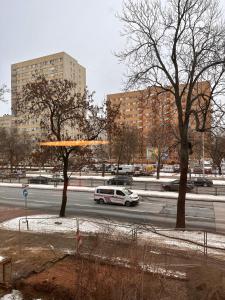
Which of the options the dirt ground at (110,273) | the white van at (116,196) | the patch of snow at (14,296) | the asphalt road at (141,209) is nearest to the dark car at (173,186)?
the asphalt road at (141,209)

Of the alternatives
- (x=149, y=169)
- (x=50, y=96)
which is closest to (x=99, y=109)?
(x=50, y=96)

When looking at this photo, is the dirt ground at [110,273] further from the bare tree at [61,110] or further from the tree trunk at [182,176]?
the bare tree at [61,110]

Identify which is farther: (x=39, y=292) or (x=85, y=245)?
(x=85, y=245)

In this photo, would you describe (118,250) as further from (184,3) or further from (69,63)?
(69,63)

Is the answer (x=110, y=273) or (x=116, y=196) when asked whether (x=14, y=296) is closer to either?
(x=110, y=273)

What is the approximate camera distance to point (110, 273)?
7.66 metres

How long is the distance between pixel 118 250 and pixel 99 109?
12.7 meters

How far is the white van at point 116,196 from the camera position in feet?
88.5

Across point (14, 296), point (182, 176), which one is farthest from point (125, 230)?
point (14, 296)

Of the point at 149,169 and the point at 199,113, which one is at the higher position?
the point at 199,113

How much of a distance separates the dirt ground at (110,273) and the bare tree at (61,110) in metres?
8.95

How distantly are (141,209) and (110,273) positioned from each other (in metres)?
18.1

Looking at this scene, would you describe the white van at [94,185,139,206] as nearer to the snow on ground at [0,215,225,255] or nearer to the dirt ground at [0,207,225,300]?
the snow on ground at [0,215,225,255]

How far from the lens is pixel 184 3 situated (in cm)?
1719
